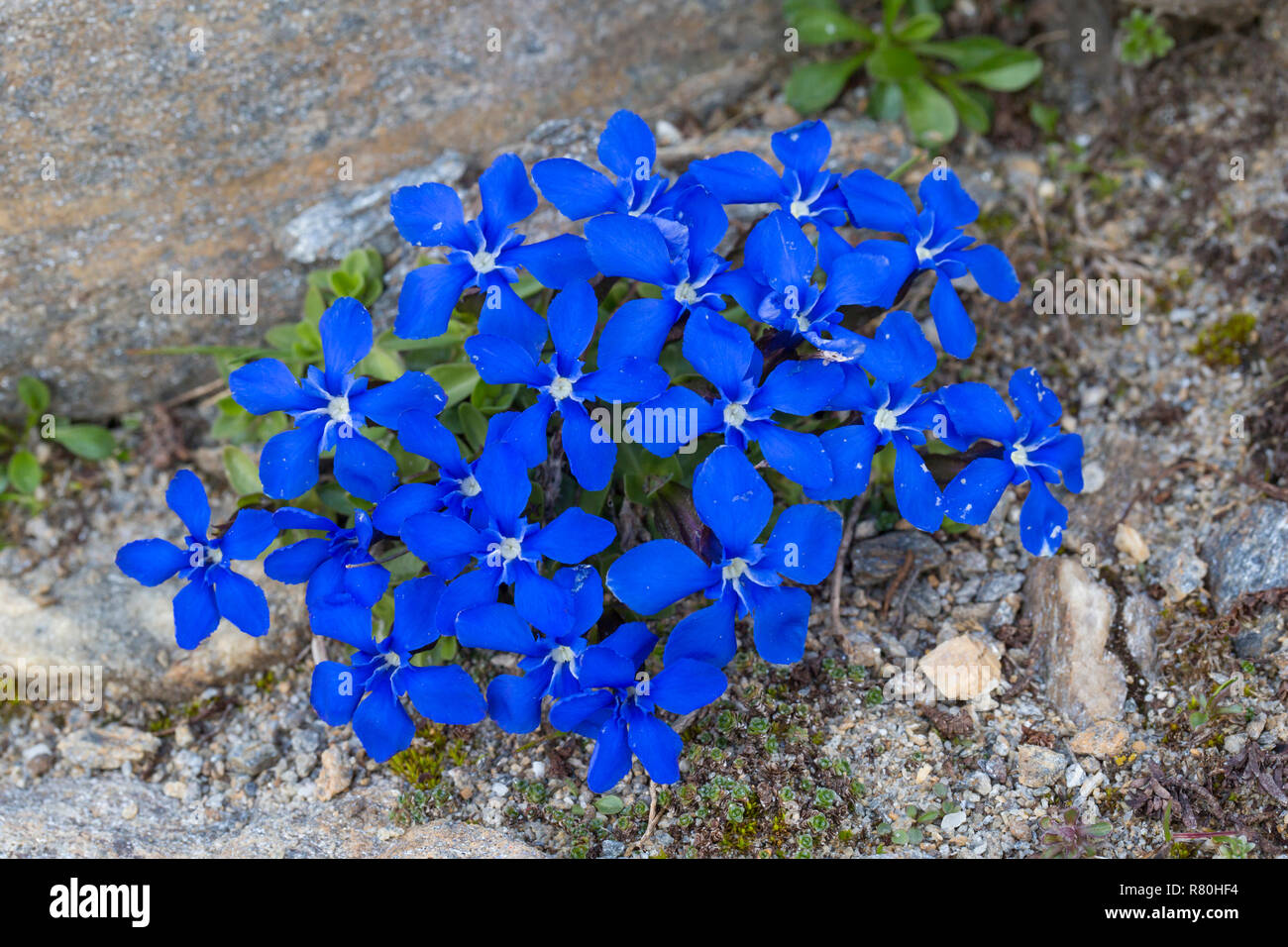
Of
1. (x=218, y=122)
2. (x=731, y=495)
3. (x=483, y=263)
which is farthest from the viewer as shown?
(x=218, y=122)

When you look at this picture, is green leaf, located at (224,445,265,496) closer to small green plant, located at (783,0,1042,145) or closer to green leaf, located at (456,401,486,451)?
green leaf, located at (456,401,486,451)

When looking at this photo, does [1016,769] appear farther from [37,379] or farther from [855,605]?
[37,379]

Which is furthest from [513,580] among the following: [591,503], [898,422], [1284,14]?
[1284,14]

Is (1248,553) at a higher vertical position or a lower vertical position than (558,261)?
lower

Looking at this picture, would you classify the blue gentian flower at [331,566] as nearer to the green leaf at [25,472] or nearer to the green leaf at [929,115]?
the green leaf at [25,472]

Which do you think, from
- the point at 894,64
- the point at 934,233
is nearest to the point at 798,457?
the point at 934,233

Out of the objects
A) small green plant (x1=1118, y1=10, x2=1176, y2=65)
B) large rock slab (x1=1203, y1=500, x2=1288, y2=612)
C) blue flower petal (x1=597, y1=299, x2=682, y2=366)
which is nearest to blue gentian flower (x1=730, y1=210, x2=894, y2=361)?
blue flower petal (x1=597, y1=299, x2=682, y2=366)

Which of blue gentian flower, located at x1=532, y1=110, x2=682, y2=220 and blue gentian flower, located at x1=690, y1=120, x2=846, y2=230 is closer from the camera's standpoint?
blue gentian flower, located at x1=532, y1=110, x2=682, y2=220

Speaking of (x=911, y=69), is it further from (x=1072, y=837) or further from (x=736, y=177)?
(x=1072, y=837)
